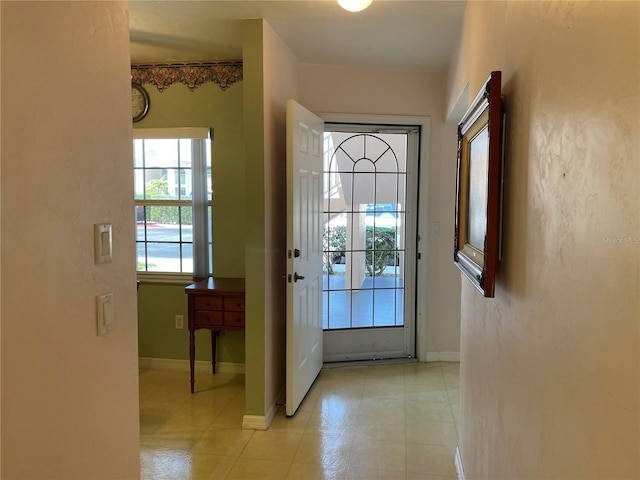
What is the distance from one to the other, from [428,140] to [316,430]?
2.34m

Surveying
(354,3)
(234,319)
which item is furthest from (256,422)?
(354,3)

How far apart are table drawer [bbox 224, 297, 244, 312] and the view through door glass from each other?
89 centimetres

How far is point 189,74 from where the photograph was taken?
3676 mm

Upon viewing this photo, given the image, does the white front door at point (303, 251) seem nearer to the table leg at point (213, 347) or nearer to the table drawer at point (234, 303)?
the table drawer at point (234, 303)

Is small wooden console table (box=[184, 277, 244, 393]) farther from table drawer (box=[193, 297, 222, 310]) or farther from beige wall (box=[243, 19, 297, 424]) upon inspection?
beige wall (box=[243, 19, 297, 424])

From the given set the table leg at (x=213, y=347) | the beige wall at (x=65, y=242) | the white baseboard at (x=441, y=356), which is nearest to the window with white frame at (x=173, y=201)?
the table leg at (x=213, y=347)

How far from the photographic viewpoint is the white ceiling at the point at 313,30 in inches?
101

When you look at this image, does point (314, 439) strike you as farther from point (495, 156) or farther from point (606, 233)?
point (606, 233)

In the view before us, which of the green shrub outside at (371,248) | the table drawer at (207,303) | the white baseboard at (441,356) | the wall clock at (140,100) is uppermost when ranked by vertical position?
the wall clock at (140,100)

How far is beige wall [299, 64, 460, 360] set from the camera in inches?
147

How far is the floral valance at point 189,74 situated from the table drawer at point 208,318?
1.65 metres

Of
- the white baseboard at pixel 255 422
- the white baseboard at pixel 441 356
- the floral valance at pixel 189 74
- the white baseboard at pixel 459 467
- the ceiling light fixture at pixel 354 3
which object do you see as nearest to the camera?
the ceiling light fixture at pixel 354 3

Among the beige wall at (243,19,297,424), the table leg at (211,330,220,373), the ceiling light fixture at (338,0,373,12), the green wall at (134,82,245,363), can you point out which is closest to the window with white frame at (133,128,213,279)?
the green wall at (134,82,245,363)

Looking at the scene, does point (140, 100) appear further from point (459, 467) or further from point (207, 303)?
point (459, 467)
